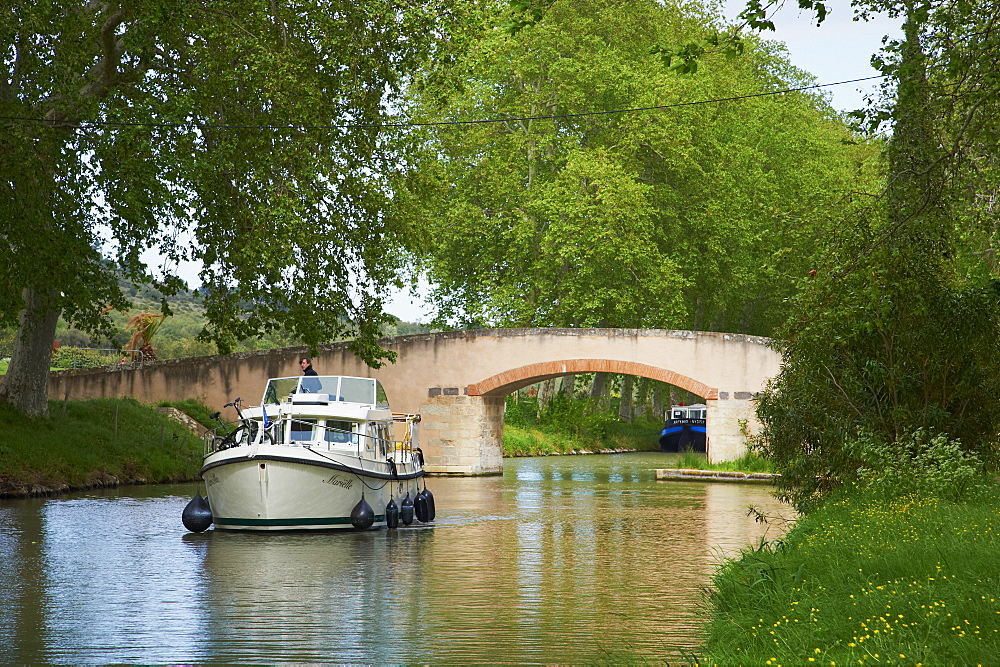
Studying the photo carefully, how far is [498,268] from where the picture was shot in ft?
148

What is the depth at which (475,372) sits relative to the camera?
36.1 m

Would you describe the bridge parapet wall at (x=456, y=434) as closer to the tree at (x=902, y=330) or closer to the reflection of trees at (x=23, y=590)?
the reflection of trees at (x=23, y=590)

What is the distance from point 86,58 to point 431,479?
17.2m

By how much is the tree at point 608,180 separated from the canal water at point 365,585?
18643mm

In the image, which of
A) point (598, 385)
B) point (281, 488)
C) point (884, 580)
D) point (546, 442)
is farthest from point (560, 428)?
point (884, 580)

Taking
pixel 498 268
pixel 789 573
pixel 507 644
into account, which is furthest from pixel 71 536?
pixel 498 268

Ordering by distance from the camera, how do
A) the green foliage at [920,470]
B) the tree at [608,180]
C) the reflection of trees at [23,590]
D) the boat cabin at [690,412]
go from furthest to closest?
the boat cabin at [690,412]
the tree at [608,180]
the green foliage at [920,470]
the reflection of trees at [23,590]

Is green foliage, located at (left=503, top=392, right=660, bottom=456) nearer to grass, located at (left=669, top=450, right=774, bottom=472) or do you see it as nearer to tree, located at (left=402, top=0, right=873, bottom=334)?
tree, located at (left=402, top=0, right=873, bottom=334)

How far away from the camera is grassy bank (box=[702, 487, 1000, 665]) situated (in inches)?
268

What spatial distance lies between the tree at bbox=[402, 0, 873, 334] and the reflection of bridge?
5.61 metres

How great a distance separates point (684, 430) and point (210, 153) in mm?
36206

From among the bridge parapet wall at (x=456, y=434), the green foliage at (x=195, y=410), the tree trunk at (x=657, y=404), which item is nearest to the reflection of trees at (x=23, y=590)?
the green foliage at (x=195, y=410)

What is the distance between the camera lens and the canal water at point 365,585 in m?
9.42

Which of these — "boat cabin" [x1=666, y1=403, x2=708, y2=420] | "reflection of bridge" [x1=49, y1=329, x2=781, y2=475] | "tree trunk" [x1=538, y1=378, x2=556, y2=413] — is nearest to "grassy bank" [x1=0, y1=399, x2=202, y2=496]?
"reflection of bridge" [x1=49, y1=329, x2=781, y2=475]
